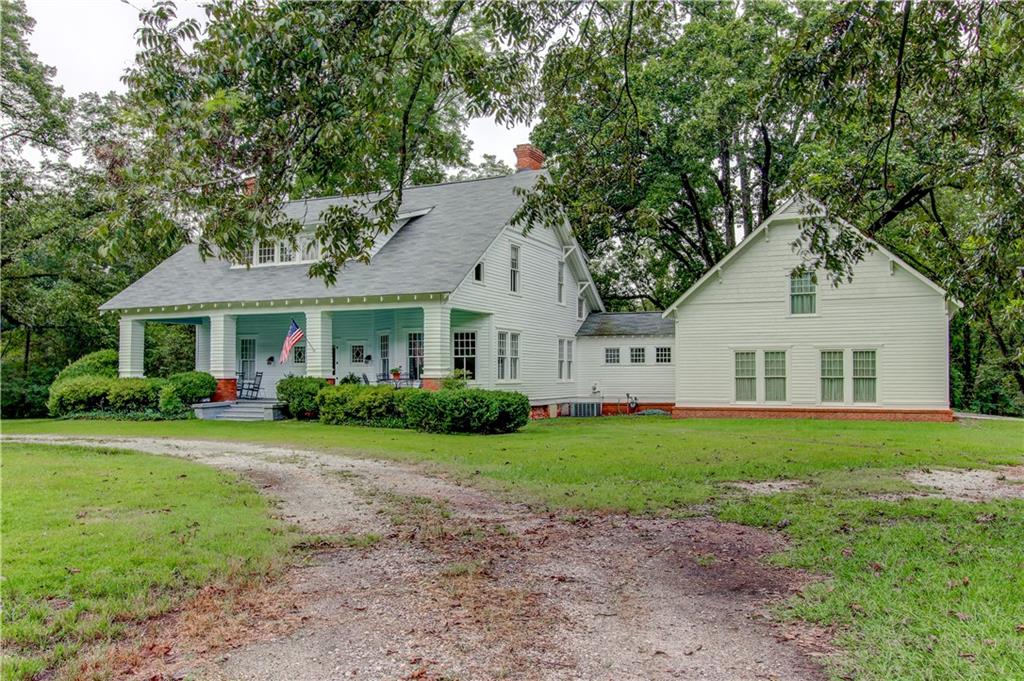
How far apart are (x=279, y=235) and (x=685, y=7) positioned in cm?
640

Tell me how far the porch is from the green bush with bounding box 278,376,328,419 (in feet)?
2.36

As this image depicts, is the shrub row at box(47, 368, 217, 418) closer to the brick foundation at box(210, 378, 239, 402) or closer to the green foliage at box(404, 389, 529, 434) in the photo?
the brick foundation at box(210, 378, 239, 402)

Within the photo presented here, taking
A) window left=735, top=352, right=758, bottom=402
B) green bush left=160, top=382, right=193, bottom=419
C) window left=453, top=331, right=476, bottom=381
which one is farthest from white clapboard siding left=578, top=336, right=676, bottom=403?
green bush left=160, top=382, right=193, bottom=419

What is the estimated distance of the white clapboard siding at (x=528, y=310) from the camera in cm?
2262

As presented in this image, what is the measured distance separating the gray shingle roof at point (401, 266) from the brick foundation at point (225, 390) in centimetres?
269

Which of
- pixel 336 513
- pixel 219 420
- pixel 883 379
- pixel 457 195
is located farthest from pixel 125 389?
pixel 883 379

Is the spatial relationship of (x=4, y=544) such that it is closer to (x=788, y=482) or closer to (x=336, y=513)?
(x=336, y=513)

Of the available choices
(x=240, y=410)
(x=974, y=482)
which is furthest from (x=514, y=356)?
(x=974, y=482)

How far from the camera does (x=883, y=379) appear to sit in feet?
71.7

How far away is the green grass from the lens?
4512 mm

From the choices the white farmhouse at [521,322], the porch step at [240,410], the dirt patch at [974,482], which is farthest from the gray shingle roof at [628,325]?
the dirt patch at [974,482]

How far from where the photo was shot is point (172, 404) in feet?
72.8

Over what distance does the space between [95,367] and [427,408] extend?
15157mm

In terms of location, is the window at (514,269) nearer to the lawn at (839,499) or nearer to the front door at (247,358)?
the lawn at (839,499)
